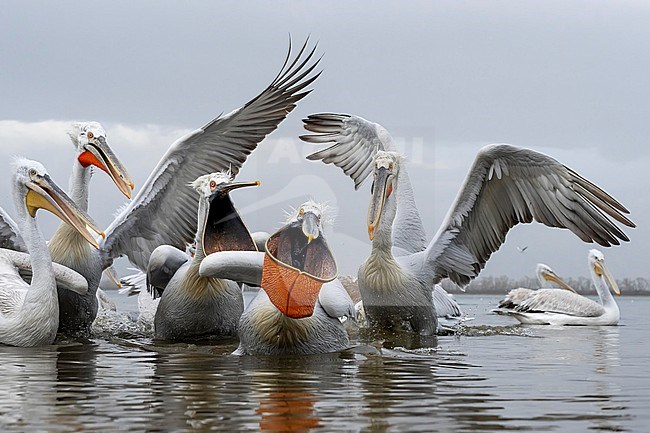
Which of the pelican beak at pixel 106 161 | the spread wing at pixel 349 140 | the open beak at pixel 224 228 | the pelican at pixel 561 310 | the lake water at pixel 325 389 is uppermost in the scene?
the spread wing at pixel 349 140

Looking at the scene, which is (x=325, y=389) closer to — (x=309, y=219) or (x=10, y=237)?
(x=309, y=219)

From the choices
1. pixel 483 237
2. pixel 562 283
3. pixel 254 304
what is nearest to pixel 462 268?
pixel 483 237

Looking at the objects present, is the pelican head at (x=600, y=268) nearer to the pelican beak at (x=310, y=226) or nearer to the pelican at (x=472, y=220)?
the pelican at (x=472, y=220)

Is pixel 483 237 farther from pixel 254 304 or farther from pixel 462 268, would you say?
pixel 254 304

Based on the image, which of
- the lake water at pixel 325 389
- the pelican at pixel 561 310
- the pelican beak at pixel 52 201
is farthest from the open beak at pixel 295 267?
the pelican at pixel 561 310

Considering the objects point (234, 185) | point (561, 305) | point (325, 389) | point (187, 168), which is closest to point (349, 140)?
point (187, 168)

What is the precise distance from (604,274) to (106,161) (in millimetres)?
7963

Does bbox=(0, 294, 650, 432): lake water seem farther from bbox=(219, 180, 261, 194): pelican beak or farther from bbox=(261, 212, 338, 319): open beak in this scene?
bbox=(219, 180, 261, 194): pelican beak

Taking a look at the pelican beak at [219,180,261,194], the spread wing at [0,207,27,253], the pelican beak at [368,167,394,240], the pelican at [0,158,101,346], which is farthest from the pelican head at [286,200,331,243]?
the spread wing at [0,207,27,253]

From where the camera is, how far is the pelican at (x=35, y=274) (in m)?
6.00

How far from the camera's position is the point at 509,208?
7383 millimetres

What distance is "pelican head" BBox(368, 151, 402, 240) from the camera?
22.7 feet

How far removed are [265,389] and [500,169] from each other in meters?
3.58

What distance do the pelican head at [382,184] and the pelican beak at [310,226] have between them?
2189 mm
